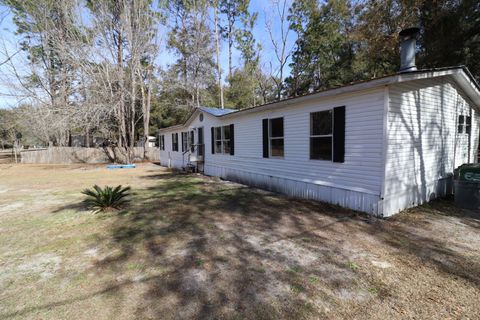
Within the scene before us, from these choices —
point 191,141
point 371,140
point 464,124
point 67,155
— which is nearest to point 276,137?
point 371,140

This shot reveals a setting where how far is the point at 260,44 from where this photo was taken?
78.3ft

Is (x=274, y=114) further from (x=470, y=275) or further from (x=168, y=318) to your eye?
(x=168, y=318)

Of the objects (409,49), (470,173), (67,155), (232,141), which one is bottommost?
(470,173)

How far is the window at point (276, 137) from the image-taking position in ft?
24.2

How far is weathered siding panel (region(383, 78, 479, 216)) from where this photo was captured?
16.2ft

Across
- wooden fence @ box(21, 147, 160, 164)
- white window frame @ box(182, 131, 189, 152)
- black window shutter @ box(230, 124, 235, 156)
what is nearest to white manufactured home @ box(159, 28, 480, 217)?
black window shutter @ box(230, 124, 235, 156)

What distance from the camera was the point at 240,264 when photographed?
3.21 meters

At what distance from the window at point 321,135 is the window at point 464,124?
4390mm

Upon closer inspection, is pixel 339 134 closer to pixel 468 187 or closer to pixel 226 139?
pixel 468 187

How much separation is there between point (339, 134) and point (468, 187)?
3.18 meters

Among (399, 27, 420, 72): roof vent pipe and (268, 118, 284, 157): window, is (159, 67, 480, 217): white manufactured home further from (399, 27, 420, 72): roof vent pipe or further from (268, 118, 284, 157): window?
(399, 27, 420, 72): roof vent pipe

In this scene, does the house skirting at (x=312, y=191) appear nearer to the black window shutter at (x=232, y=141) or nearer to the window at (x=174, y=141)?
the black window shutter at (x=232, y=141)

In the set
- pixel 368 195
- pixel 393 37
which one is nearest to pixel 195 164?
pixel 368 195

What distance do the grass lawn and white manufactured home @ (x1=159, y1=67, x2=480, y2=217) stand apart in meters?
0.68
